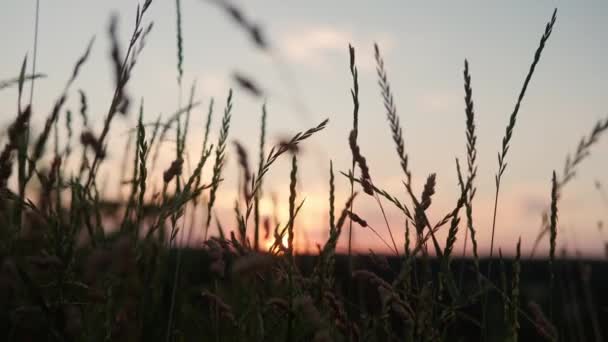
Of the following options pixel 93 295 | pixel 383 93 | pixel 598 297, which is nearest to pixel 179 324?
pixel 383 93

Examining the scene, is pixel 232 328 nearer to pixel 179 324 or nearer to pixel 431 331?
pixel 179 324

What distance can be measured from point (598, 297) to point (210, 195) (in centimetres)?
684

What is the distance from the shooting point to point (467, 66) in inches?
65.9

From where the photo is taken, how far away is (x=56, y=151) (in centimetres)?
248

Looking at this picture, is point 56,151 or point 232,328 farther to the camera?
point 56,151

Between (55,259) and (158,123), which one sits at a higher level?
(158,123)

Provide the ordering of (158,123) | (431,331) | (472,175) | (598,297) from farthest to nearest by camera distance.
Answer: (598,297) → (158,123) → (472,175) → (431,331)

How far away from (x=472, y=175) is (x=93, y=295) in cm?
82

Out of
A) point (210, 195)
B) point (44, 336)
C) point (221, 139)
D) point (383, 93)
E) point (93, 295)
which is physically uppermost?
point (383, 93)

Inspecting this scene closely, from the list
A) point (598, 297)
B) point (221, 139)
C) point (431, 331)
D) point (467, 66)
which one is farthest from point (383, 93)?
point (598, 297)

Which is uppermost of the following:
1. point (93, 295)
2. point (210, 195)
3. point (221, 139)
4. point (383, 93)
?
point (383, 93)

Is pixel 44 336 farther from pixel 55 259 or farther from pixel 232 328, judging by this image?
pixel 55 259

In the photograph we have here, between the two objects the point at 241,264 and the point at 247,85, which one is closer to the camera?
the point at 241,264

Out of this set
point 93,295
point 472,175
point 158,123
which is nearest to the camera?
point 93,295
